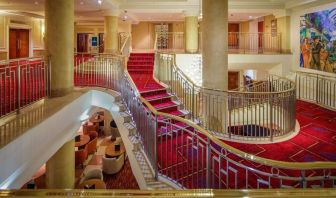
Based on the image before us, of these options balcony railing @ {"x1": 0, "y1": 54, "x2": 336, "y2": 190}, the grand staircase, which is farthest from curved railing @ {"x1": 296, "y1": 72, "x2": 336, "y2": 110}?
balcony railing @ {"x1": 0, "y1": 54, "x2": 336, "y2": 190}

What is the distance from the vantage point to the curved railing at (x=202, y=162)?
343 cm

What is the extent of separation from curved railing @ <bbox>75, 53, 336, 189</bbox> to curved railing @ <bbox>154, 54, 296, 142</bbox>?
5.52ft

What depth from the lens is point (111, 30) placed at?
14.7 metres

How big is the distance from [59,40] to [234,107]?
16.5ft

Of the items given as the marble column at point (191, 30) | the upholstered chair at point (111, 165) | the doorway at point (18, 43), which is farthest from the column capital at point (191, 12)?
the doorway at point (18, 43)

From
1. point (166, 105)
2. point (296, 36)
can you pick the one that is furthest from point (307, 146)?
point (296, 36)

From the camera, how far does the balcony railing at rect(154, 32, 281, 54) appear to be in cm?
1653

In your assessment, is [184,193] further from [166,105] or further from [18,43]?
[18,43]

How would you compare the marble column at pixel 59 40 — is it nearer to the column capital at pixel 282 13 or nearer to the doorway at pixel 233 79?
the column capital at pixel 282 13

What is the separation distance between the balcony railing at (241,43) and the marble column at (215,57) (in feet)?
25.7

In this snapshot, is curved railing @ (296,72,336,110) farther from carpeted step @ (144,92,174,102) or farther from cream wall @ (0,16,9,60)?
cream wall @ (0,16,9,60)

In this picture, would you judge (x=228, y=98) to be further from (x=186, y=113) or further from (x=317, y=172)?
(x=317, y=172)

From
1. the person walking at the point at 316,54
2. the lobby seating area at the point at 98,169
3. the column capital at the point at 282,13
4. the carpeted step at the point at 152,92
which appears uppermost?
the column capital at the point at 282,13

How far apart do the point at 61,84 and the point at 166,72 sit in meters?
4.32
